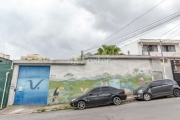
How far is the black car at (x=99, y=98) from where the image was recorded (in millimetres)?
9883

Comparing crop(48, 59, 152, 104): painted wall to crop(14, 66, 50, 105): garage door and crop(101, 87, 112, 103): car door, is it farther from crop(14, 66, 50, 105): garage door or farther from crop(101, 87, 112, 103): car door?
crop(101, 87, 112, 103): car door

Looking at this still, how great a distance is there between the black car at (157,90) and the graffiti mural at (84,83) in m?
2.68

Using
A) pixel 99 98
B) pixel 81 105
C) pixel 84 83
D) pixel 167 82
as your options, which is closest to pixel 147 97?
pixel 167 82

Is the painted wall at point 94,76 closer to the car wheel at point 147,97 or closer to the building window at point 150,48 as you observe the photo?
the car wheel at point 147,97

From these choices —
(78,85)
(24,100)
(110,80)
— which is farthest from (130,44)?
(24,100)

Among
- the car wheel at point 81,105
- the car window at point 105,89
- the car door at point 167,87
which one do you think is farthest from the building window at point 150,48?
the car wheel at point 81,105

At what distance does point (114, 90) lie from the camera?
34.5 feet

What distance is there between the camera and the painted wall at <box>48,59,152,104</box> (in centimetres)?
1329

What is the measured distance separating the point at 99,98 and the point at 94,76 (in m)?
4.08

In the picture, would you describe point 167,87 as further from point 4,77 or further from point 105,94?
point 4,77

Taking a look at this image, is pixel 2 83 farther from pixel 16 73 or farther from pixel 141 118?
pixel 141 118

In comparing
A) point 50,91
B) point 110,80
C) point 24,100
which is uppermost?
point 110,80

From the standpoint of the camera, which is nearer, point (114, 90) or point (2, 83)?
point (114, 90)

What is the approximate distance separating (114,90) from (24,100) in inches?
358
